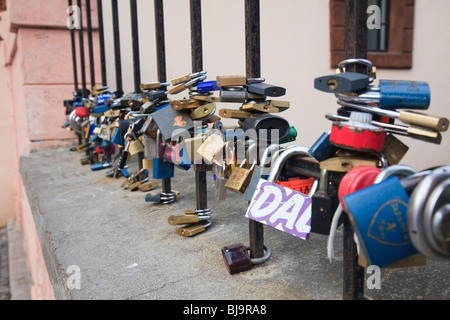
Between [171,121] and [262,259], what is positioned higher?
[171,121]

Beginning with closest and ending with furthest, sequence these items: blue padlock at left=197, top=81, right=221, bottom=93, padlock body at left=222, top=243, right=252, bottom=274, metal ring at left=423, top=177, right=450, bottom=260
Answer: metal ring at left=423, top=177, right=450, bottom=260
padlock body at left=222, top=243, right=252, bottom=274
blue padlock at left=197, top=81, right=221, bottom=93

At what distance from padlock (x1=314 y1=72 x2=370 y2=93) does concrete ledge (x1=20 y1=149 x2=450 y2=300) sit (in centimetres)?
47

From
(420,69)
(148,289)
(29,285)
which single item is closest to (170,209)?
(148,289)

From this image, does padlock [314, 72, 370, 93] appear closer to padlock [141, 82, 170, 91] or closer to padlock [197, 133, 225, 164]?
padlock [197, 133, 225, 164]

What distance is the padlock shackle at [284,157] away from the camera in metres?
0.87

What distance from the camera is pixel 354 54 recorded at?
78cm

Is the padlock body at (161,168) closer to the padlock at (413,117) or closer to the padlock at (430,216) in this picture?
the padlock at (413,117)

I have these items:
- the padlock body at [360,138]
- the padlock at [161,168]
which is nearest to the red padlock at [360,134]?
the padlock body at [360,138]

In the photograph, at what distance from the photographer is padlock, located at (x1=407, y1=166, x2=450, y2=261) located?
592 mm

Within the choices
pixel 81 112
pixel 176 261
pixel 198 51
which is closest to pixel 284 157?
pixel 176 261

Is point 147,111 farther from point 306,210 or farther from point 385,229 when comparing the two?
point 385,229

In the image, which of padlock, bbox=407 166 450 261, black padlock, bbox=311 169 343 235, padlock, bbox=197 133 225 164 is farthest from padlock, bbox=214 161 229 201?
padlock, bbox=407 166 450 261

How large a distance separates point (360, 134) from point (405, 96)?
106mm

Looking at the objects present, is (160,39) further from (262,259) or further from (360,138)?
(360,138)
